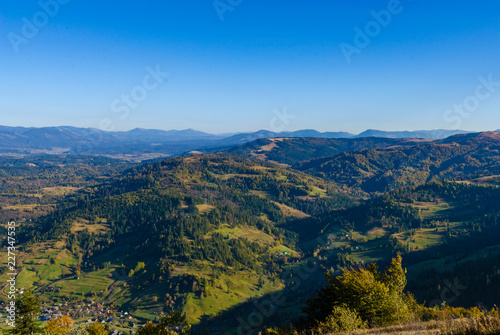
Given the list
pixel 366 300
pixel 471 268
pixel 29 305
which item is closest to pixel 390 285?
pixel 366 300

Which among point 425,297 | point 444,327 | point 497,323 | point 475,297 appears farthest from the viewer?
point 425,297

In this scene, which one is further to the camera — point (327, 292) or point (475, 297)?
point (475, 297)

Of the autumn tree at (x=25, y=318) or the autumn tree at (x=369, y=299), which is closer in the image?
the autumn tree at (x=25, y=318)

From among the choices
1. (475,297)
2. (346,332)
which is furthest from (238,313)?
(346,332)

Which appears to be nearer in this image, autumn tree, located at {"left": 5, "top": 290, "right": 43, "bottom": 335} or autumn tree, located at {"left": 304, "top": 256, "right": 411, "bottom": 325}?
autumn tree, located at {"left": 5, "top": 290, "right": 43, "bottom": 335}

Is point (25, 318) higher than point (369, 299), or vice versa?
point (369, 299)

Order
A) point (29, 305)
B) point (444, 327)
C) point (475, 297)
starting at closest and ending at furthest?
point (444, 327) → point (29, 305) → point (475, 297)

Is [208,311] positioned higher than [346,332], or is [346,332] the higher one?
[346,332]

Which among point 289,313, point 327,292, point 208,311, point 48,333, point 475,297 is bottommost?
point 208,311

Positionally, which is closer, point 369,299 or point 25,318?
point 25,318

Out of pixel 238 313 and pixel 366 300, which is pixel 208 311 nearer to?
pixel 238 313

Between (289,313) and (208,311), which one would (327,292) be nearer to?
(289,313)
